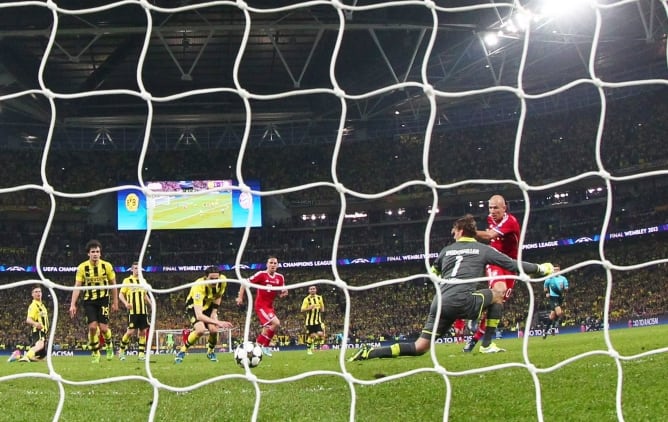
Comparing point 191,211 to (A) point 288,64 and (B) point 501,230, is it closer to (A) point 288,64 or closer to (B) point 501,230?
(A) point 288,64

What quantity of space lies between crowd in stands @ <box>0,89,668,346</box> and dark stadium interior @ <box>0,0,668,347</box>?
9cm

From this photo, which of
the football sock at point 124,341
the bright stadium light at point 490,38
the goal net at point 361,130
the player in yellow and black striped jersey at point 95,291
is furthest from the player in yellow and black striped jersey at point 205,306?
the bright stadium light at point 490,38

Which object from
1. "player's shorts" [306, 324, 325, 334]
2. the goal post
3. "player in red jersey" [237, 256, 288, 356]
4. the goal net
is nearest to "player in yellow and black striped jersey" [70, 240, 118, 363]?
"player in red jersey" [237, 256, 288, 356]

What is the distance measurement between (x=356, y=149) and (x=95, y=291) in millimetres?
23848

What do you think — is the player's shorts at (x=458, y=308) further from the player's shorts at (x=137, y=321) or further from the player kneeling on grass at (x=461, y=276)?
the player's shorts at (x=137, y=321)

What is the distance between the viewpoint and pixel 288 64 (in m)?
24.6

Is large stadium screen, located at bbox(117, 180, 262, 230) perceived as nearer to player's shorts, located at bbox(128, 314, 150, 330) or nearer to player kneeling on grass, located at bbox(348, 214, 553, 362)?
player's shorts, located at bbox(128, 314, 150, 330)

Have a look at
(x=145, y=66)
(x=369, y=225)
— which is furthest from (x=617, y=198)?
(x=145, y=66)

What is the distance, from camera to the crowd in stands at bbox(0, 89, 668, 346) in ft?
93.7

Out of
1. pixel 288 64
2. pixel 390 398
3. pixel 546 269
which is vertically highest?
pixel 288 64

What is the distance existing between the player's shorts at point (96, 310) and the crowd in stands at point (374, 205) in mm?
17761

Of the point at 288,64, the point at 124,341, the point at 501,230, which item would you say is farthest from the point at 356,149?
the point at 501,230

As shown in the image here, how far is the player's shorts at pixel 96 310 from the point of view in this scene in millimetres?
10180

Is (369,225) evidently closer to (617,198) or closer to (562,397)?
A: (617,198)
